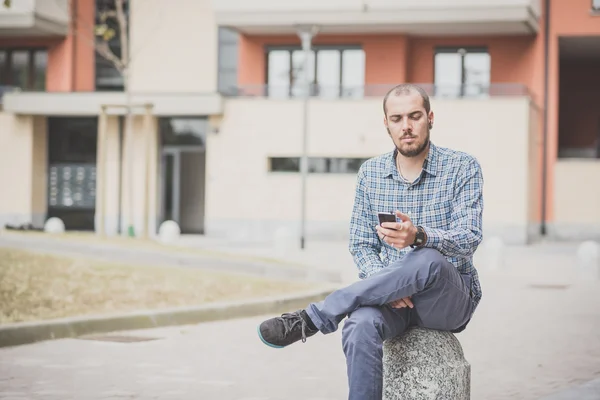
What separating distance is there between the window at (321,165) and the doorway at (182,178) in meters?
2.80

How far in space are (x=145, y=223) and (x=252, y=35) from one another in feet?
45.5

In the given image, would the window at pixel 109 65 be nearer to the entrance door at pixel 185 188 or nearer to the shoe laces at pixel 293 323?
the entrance door at pixel 185 188

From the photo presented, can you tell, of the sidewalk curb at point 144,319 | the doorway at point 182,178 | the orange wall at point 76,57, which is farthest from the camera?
the orange wall at point 76,57

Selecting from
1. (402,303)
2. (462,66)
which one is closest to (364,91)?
(462,66)

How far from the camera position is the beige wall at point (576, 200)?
3306 centimetres

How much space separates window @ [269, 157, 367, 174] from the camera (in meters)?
32.9

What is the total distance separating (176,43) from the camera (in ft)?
118

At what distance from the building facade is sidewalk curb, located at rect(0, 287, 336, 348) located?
1959cm

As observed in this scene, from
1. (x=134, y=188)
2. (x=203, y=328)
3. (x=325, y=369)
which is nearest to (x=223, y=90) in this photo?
(x=134, y=188)

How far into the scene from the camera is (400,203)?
5.46 metres

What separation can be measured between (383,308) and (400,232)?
42 cm

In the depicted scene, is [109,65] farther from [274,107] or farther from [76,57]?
[274,107]

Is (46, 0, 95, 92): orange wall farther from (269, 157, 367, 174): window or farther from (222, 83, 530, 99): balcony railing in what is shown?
(269, 157, 367, 174): window

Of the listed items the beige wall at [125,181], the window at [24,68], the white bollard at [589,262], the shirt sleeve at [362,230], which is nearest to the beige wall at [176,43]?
the beige wall at [125,181]
